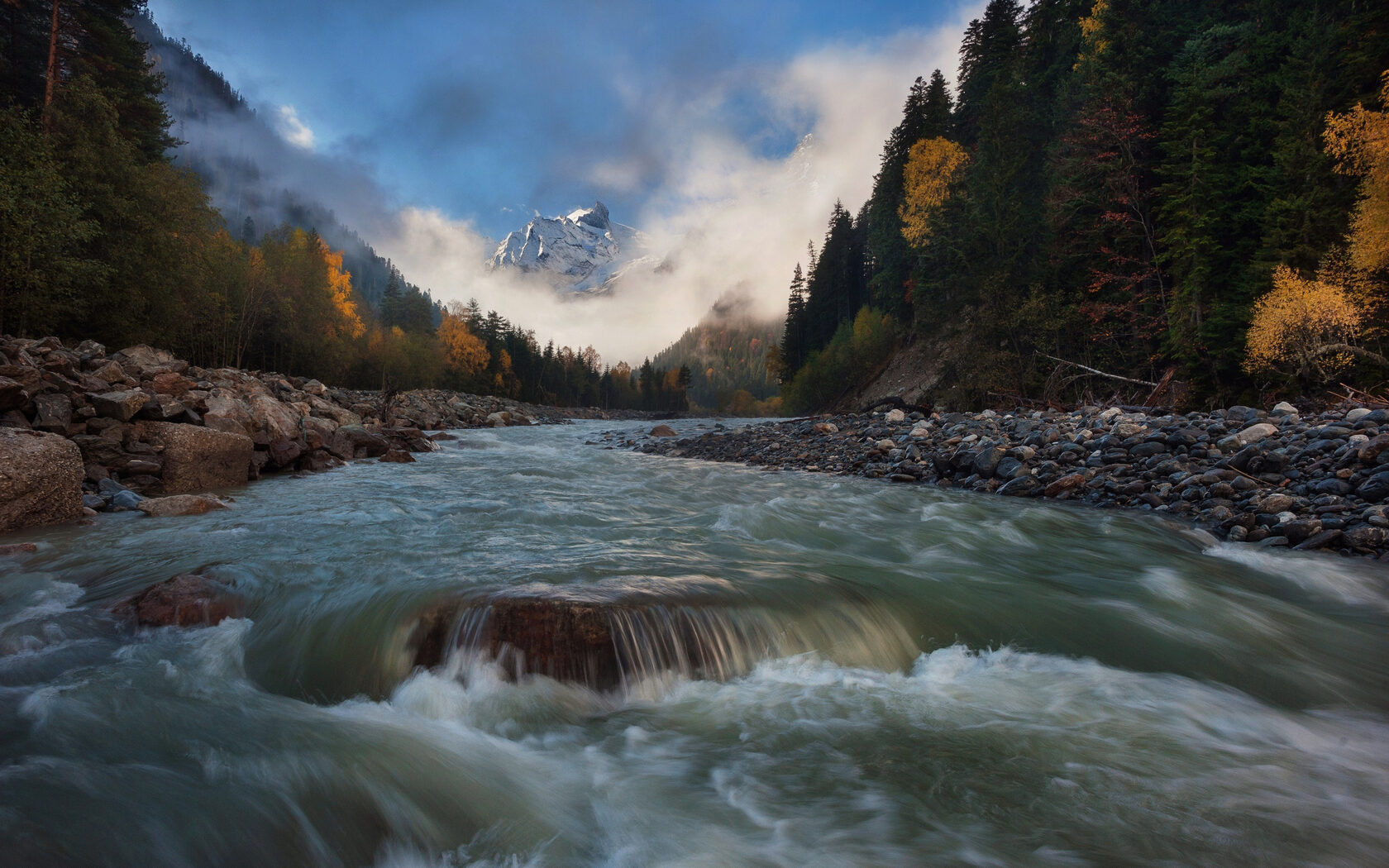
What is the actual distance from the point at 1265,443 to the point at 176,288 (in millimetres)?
34790

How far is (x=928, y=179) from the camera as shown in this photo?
32.3 metres

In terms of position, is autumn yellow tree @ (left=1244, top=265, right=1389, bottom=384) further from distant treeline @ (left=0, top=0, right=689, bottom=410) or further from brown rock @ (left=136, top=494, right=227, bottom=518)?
distant treeline @ (left=0, top=0, right=689, bottom=410)

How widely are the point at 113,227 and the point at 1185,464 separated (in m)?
32.1

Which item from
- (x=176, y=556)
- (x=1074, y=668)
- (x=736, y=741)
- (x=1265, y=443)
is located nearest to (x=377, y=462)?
(x=176, y=556)

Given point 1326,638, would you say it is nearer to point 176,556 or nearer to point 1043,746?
point 1043,746

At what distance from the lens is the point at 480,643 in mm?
3799

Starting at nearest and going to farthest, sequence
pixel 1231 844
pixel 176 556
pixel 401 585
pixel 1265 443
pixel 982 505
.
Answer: pixel 1231 844
pixel 401 585
pixel 176 556
pixel 1265 443
pixel 982 505

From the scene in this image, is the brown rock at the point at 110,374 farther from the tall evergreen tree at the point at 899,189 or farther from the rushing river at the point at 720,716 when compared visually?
the tall evergreen tree at the point at 899,189

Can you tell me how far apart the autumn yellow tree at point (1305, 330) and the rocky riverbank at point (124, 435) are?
960 inches

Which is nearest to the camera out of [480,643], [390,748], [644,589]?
[390,748]

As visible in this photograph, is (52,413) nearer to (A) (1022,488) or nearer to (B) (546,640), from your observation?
(B) (546,640)

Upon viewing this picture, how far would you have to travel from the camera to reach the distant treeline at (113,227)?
50.0 feet

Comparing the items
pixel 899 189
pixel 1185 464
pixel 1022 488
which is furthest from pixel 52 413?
pixel 899 189

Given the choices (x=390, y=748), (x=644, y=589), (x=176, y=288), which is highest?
(x=176, y=288)
